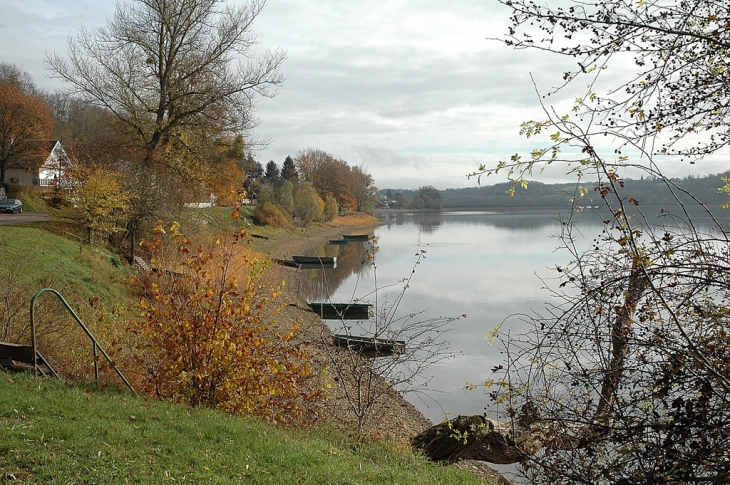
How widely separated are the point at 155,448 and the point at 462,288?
79.5ft

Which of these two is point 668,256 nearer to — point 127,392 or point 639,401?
point 639,401

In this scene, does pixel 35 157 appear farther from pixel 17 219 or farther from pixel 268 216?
pixel 17 219

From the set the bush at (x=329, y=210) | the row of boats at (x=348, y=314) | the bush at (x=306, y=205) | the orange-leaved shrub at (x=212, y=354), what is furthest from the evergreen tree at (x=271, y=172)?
the orange-leaved shrub at (x=212, y=354)

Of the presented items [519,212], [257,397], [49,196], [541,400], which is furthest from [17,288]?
[519,212]

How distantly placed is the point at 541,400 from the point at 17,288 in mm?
10343

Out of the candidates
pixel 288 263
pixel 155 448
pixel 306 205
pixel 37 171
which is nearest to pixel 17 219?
pixel 288 263

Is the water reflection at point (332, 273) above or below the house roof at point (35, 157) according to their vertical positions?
below

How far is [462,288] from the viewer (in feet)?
95.5

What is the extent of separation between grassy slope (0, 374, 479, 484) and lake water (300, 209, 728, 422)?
1.26m

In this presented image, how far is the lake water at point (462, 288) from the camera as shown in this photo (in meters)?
15.1

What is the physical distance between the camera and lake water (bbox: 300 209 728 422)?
15.1 m

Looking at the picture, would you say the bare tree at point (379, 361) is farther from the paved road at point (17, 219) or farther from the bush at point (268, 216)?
the bush at point (268, 216)

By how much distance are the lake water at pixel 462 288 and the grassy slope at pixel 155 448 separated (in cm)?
126

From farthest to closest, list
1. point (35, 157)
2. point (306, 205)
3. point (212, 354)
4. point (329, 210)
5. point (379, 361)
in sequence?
point (329, 210) → point (306, 205) → point (35, 157) → point (379, 361) → point (212, 354)
